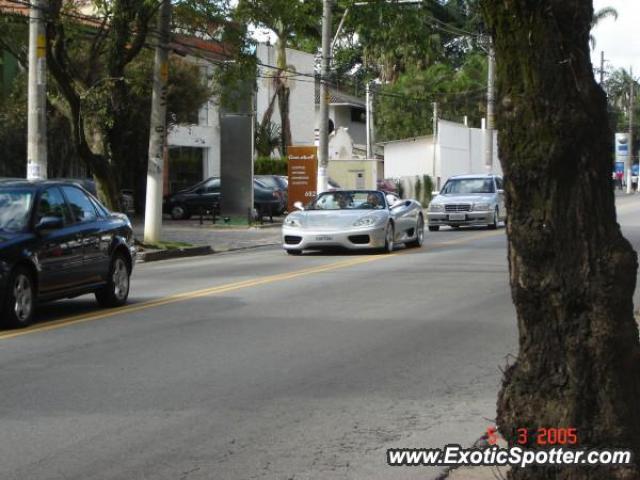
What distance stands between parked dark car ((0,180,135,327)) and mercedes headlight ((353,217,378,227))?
8.11m

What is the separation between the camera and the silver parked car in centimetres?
3148

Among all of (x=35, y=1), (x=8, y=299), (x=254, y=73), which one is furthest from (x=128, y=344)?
(x=254, y=73)

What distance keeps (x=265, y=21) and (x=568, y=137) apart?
887 inches

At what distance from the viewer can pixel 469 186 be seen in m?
33.3

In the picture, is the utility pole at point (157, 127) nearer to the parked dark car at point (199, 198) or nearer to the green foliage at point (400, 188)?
the parked dark car at point (199, 198)

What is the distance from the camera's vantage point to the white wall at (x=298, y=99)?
56.7 meters

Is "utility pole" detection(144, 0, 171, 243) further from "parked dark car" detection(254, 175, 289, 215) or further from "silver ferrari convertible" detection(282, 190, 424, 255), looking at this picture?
"parked dark car" detection(254, 175, 289, 215)

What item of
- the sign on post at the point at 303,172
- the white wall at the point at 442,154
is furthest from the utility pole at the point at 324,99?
the white wall at the point at 442,154

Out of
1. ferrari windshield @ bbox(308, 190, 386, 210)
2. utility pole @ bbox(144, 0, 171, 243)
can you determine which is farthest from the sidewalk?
ferrari windshield @ bbox(308, 190, 386, 210)

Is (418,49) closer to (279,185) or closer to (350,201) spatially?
(279,185)

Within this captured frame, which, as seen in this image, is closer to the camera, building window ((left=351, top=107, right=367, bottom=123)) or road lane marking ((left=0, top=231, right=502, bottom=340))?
road lane marking ((left=0, top=231, right=502, bottom=340))

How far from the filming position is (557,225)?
4.58m

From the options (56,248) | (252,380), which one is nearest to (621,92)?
(56,248)

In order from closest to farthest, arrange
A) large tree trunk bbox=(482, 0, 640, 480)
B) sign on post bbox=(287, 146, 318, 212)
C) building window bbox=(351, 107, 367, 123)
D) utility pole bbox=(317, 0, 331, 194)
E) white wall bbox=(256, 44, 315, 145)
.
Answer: large tree trunk bbox=(482, 0, 640, 480), utility pole bbox=(317, 0, 331, 194), sign on post bbox=(287, 146, 318, 212), white wall bbox=(256, 44, 315, 145), building window bbox=(351, 107, 367, 123)
